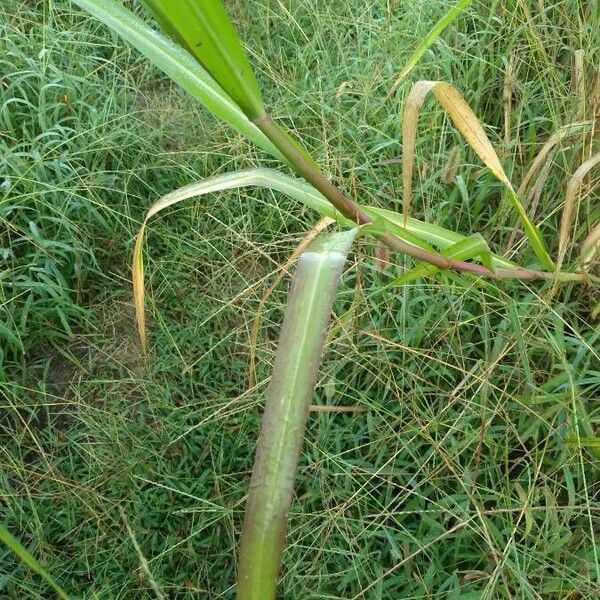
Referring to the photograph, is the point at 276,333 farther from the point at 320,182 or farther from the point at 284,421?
the point at 284,421

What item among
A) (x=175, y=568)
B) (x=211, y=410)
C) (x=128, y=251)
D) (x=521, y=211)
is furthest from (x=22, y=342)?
(x=521, y=211)

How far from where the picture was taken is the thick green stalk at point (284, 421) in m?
0.61

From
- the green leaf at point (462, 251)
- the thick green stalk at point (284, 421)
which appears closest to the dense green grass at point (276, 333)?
the green leaf at point (462, 251)

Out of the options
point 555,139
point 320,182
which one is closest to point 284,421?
point 320,182

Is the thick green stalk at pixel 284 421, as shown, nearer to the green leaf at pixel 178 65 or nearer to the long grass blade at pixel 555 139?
the green leaf at pixel 178 65

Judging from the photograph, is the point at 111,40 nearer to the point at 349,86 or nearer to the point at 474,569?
the point at 349,86

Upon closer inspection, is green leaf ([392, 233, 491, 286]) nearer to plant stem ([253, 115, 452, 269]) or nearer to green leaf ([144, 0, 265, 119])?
plant stem ([253, 115, 452, 269])

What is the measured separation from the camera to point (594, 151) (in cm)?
150

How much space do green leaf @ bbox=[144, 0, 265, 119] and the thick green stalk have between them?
177 millimetres

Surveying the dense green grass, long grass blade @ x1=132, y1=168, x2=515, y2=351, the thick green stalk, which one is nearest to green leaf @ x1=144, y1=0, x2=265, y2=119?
the thick green stalk

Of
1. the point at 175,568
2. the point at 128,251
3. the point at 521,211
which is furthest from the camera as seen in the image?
the point at 128,251

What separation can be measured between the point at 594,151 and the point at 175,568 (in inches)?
42.4

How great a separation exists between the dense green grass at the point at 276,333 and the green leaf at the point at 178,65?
1.22 ft

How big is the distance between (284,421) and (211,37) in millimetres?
335
